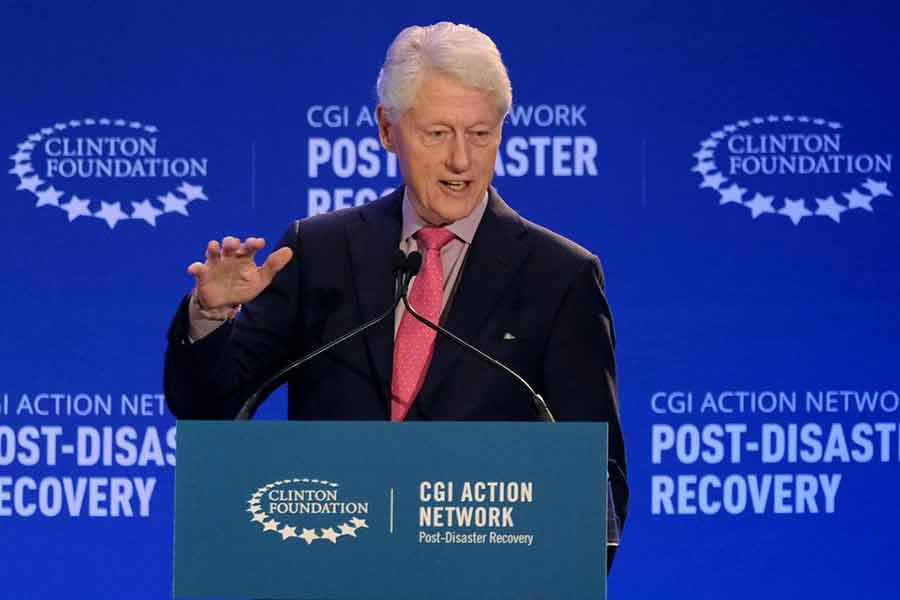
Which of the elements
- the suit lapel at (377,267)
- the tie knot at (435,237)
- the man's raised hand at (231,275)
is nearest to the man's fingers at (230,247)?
the man's raised hand at (231,275)

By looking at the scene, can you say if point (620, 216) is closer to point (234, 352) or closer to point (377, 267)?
point (377, 267)

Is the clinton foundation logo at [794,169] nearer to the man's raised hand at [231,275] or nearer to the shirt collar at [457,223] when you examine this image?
the shirt collar at [457,223]

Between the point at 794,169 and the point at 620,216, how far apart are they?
0.52 meters

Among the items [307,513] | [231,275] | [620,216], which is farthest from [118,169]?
[307,513]

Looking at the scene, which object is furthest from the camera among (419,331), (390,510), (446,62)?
(419,331)

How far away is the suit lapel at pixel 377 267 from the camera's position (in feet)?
7.42

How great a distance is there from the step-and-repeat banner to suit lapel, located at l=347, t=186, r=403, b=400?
1616 mm

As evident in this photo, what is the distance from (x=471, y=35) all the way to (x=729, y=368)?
205 cm

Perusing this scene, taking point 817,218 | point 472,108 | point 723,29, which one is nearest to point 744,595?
point 817,218

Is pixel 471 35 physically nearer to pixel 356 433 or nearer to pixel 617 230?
pixel 356 433

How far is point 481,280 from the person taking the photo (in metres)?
2.32

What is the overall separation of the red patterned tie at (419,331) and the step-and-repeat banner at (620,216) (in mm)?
1705

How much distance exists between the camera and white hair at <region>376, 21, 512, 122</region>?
7.20ft

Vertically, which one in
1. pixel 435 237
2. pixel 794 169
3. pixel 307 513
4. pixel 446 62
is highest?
pixel 794 169
